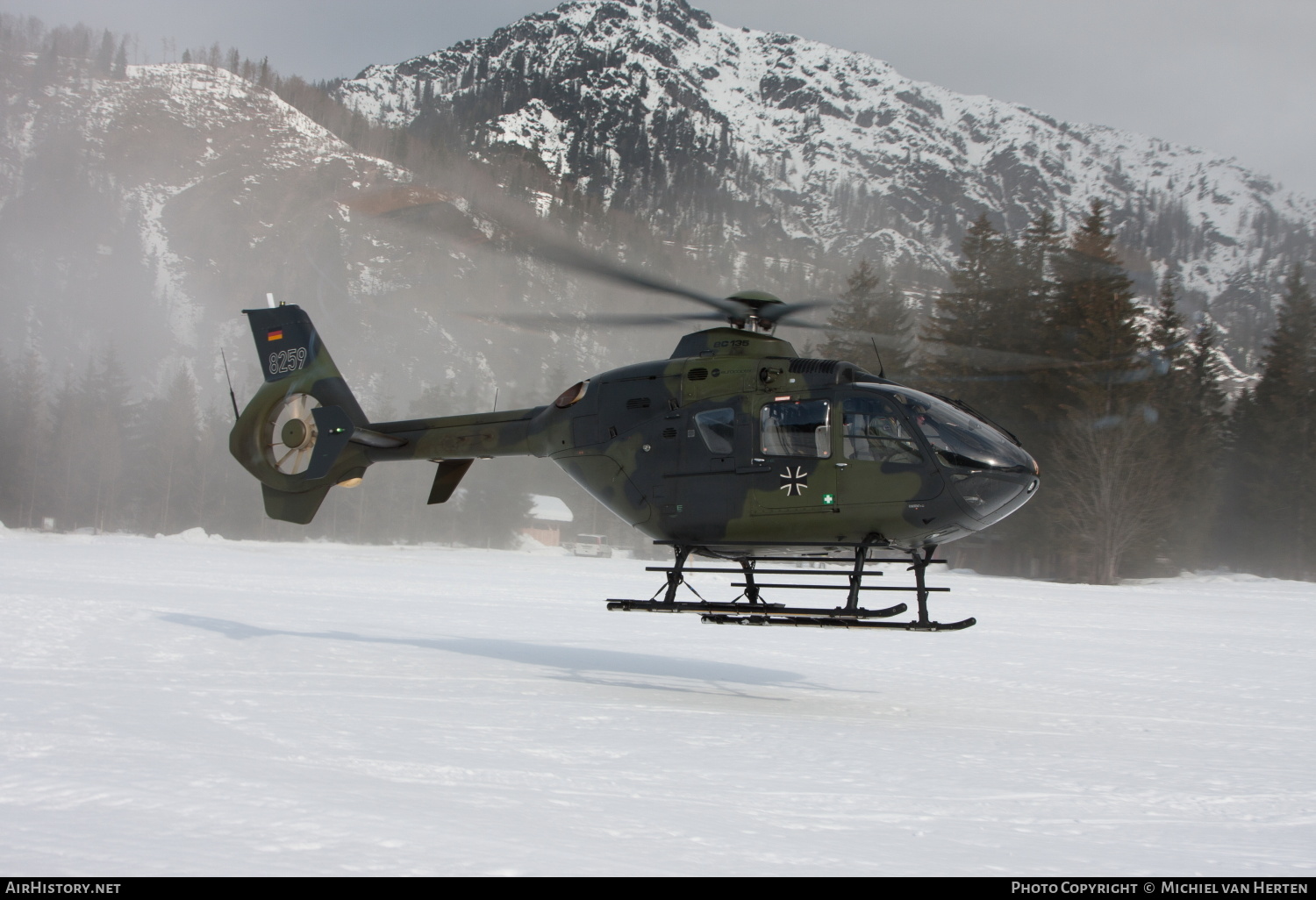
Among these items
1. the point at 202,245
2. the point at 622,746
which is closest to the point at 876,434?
the point at 622,746

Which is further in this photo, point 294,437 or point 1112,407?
point 1112,407

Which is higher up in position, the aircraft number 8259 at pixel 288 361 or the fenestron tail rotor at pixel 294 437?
the aircraft number 8259 at pixel 288 361

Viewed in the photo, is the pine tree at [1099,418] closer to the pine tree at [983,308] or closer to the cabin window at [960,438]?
the pine tree at [983,308]

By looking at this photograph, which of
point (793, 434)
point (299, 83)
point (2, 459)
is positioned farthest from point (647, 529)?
point (299, 83)

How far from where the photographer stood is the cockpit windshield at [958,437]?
8.85 m

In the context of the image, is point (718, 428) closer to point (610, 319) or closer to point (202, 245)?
point (610, 319)

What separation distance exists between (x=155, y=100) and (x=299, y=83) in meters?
20.2

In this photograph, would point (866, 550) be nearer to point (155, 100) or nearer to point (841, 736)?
point (841, 736)

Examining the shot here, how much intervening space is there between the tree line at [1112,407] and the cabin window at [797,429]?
71.3 ft

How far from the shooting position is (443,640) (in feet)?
43.7

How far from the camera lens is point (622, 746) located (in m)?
7.10

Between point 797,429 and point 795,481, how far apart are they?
0.51 meters

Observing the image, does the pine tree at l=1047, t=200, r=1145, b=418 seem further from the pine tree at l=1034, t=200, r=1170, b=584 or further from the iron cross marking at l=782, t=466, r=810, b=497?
the iron cross marking at l=782, t=466, r=810, b=497

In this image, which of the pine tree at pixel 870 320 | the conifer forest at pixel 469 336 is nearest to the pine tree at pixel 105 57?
the conifer forest at pixel 469 336
